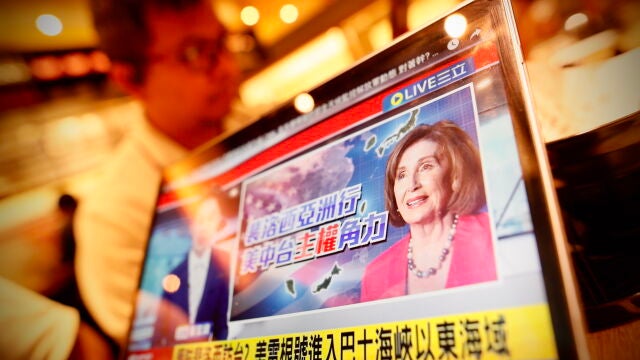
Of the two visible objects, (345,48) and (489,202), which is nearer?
(489,202)

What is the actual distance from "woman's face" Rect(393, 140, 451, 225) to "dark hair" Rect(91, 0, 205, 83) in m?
2.22

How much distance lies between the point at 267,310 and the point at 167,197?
41.1 inches

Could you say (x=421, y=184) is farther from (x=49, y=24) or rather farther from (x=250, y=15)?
(x=49, y=24)

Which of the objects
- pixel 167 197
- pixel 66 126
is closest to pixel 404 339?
pixel 167 197

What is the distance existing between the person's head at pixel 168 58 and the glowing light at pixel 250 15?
0.23 meters

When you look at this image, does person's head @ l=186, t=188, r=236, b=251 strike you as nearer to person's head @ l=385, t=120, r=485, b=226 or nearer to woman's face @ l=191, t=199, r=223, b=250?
woman's face @ l=191, t=199, r=223, b=250

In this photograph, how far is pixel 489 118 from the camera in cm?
108

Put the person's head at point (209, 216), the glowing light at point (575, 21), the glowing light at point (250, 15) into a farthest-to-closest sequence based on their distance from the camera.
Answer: the glowing light at point (250, 15), the person's head at point (209, 216), the glowing light at point (575, 21)

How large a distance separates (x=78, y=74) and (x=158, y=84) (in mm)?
526

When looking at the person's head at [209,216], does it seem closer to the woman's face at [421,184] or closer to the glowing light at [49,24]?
the woman's face at [421,184]

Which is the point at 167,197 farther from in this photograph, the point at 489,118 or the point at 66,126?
the point at 489,118

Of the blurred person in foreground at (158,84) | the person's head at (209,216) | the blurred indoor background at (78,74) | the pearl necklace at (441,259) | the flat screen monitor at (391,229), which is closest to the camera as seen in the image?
the flat screen monitor at (391,229)

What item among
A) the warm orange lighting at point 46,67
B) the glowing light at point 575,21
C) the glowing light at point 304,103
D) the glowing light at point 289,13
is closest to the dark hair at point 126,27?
the warm orange lighting at point 46,67

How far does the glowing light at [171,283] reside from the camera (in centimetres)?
177
